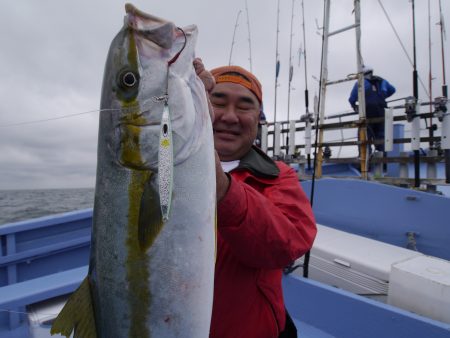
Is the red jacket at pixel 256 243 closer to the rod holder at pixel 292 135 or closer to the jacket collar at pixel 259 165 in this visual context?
the jacket collar at pixel 259 165

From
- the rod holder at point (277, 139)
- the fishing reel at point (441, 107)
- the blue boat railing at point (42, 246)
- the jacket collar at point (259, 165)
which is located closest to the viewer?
the jacket collar at point (259, 165)

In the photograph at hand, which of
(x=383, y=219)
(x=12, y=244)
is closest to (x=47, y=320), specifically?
(x=12, y=244)

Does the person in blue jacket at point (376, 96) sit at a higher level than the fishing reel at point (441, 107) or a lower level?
higher

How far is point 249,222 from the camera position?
122 centimetres

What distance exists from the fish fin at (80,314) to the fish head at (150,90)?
0.52 meters

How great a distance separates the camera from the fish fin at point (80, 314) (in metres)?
1.19

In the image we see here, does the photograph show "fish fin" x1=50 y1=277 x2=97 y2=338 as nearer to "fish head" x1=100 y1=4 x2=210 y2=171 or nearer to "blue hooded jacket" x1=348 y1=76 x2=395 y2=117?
"fish head" x1=100 y1=4 x2=210 y2=171

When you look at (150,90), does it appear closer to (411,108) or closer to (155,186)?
(155,186)

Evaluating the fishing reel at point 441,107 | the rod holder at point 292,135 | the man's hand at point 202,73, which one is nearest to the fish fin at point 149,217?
the man's hand at point 202,73

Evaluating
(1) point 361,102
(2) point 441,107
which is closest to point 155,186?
(2) point 441,107

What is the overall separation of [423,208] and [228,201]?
12.9 feet

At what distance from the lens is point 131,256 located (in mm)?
1109

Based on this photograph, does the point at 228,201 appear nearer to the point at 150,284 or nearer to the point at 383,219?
the point at 150,284

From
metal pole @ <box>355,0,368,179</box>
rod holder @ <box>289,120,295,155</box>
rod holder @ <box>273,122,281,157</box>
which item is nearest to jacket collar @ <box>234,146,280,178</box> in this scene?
metal pole @ <box>355,0,368,179</box>
